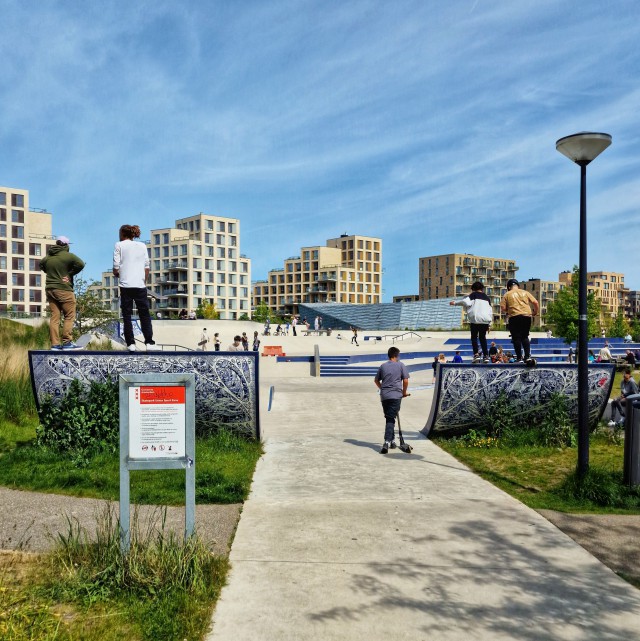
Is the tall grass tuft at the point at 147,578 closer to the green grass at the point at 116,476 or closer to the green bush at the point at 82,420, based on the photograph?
the green grass at the point at 116,476

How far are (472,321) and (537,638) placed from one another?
7.46m

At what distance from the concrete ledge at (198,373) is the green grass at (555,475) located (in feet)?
11.3

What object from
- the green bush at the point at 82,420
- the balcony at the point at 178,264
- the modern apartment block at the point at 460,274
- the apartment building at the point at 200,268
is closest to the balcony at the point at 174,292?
the apartment building at the point at 200,268

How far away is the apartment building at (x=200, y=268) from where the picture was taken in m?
115

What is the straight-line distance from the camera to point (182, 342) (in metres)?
55.8

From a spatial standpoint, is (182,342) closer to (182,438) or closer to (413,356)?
(413,356)

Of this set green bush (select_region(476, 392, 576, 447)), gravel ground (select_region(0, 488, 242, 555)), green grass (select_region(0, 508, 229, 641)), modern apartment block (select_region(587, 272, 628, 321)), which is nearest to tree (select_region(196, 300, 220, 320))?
green bush (select_region(476, 392, 576, 447))

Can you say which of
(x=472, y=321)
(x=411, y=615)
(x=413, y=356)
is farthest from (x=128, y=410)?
(x=413, y=356)

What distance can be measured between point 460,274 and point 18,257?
104 metres

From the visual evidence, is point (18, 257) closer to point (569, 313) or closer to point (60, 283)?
point (569, 313)

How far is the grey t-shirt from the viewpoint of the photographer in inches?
372

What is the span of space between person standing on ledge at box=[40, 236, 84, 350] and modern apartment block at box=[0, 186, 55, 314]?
9036 cm

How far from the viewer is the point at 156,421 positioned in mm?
4434

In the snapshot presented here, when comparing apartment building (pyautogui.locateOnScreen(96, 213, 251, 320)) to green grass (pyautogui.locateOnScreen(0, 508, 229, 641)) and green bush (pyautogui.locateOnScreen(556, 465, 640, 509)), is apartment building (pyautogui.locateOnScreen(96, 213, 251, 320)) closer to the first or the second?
green bush (pyautogui.locateOnScreen(556, 465, 640, 509))
